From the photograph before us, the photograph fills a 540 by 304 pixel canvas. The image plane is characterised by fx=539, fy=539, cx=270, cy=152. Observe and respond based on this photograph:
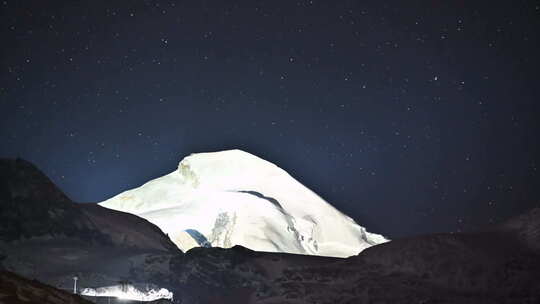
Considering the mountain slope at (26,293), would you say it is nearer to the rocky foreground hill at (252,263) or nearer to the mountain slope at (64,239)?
the mountain slope at (64,239)

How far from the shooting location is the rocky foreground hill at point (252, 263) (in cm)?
12531

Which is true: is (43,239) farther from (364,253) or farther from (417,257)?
(417,257)

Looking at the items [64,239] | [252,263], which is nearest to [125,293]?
[64,239]

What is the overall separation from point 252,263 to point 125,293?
2109 inches

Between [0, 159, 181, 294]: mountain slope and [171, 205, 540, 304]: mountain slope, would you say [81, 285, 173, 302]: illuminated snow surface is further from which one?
[171, 205, 540, 304]: mountain slope

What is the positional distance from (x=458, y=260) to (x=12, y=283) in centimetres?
14311

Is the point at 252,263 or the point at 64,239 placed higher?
the point at 64,239

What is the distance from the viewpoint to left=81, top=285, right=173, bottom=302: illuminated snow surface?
311 feet

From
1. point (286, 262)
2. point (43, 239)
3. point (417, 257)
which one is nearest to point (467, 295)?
point (417, 257)

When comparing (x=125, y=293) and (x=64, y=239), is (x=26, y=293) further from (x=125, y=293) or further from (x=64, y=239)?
(x=64, y=239)

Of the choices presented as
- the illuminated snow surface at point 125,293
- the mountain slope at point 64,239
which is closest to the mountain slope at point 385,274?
the mountain slope at point 64,239

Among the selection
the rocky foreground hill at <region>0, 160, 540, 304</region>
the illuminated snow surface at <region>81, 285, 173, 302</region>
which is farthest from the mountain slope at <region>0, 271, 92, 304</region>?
the rocky foreground hill at <region>0, 160, 540, 304</region>

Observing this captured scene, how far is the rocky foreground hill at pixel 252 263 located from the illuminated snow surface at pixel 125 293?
10.1 meters

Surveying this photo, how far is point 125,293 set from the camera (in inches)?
3826
